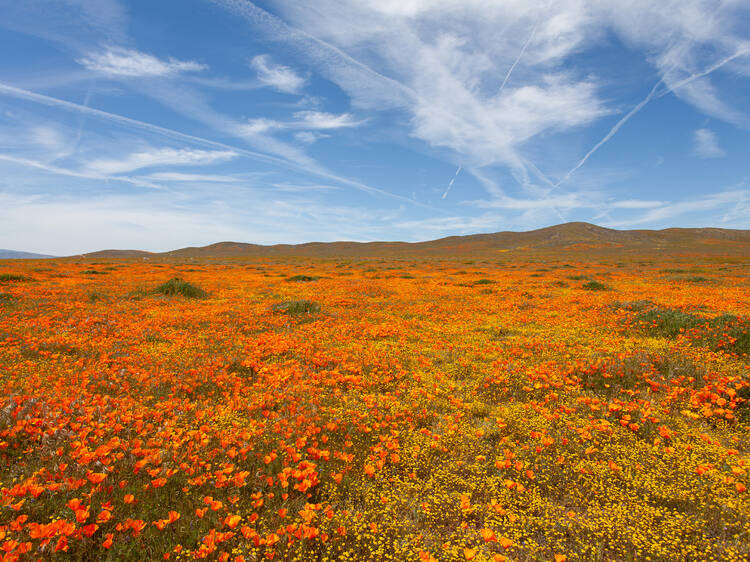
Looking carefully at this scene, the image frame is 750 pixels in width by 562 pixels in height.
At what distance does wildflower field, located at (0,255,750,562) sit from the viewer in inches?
125

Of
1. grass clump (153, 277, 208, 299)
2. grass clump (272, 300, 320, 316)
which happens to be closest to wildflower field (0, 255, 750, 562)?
grass clump (272, 300, 320, 316)

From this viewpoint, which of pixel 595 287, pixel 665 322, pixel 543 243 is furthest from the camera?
pixel 543 243

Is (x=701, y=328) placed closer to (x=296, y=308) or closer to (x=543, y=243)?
(x=296, y=308)

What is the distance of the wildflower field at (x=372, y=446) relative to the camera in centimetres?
317

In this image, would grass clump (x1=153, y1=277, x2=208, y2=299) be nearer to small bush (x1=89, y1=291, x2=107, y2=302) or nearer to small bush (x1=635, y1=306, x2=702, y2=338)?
small bush (x1=89, y1=291, x2=107, y2=302)

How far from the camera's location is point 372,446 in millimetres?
4707

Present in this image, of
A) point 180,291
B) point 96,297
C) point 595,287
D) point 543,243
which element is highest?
point 543,243

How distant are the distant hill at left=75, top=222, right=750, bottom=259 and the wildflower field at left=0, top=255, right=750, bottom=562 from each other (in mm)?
98634

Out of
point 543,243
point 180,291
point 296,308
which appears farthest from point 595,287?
point 543,243

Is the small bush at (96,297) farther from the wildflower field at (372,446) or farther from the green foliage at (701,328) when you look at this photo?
the green foliage at (701,328)

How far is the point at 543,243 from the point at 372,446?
13622 centimetres

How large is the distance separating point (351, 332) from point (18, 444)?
7.19 m

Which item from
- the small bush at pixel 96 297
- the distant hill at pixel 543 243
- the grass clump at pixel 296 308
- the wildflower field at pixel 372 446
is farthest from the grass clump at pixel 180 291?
the distant hill at pixel 543 243

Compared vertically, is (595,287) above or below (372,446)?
above
